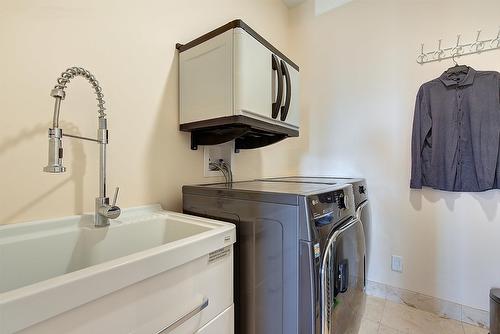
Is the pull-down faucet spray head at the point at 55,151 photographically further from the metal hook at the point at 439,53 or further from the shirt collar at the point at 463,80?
the metal hook at the point at 439,53

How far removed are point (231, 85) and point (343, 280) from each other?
3.37 ft

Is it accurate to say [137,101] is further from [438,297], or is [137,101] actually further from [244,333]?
[438,297]

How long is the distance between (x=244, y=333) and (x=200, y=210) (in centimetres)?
57

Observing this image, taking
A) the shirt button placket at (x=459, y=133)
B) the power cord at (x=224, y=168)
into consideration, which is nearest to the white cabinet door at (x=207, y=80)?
the power cord at (x=224, y=168)

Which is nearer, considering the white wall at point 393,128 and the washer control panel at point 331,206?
the washer control panel at point 331,206

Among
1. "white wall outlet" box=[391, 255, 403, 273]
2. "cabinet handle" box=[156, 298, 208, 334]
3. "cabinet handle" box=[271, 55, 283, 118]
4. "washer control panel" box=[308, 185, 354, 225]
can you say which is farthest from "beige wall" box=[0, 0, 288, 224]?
"white wall outlet" box=[391, 255, 403, 273]

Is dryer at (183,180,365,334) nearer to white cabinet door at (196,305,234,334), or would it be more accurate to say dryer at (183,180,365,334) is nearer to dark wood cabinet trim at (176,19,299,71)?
white cabinet door at (196,305,234,334)

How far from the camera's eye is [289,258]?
2.98ft

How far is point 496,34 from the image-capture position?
1649mm

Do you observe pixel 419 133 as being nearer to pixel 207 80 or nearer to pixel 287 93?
pixel 287 93

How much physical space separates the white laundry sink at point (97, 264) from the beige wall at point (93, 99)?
97 millimetres

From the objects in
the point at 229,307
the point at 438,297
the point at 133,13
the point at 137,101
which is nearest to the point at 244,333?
the point at 229,307

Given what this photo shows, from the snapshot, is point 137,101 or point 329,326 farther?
point 137,101

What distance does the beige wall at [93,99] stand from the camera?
845 millimetres
